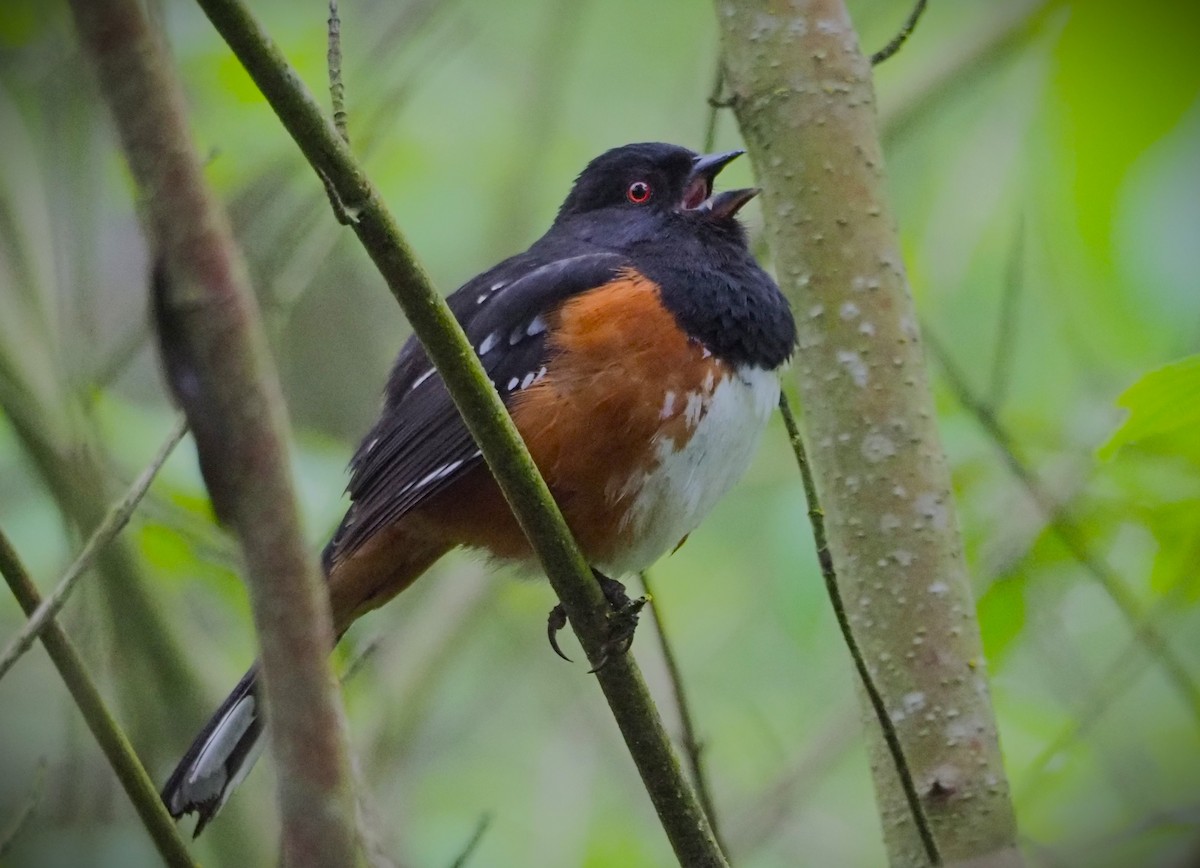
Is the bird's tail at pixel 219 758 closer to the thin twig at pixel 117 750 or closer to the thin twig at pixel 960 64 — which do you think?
the thin twig at pixel 117 750

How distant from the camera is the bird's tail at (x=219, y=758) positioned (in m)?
1.95

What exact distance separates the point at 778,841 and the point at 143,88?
3510 millimetres

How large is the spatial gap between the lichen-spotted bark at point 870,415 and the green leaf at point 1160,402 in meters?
0.62

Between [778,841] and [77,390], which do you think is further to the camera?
[778,841]

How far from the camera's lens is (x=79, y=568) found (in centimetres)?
157

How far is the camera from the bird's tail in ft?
6.38

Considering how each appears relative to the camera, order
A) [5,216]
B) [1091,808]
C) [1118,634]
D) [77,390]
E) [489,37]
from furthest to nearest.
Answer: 1. [489,37]
2. [1118,634]
3. [1091,808]
4. [5,216]
5. [77,390]

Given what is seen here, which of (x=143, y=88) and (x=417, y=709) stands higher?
(x=143, y=88)

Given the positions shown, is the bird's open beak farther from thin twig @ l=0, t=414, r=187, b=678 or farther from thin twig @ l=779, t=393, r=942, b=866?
thin twig @ l=0, t=414, r=187, b=678

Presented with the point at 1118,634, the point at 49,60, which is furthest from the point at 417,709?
the point at 1118,634

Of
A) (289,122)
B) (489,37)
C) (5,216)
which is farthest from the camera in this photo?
(489,37)

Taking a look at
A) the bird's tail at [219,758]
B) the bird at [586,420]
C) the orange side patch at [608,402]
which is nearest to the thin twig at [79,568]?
the bird's tail at [219,758]

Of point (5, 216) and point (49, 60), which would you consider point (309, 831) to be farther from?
point (49, 60)

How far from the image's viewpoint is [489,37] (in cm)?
443
